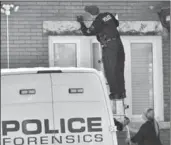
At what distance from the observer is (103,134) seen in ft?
18.3

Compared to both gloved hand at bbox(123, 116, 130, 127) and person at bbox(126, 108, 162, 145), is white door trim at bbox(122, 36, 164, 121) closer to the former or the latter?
gloved hand at bbox(123, 116, 130, 127)

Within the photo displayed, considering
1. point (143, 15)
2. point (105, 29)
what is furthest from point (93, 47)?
point (143, 15)

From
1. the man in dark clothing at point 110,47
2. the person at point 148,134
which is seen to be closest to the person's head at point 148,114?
the person at point 148,134

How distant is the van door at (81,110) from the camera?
5.50 meters

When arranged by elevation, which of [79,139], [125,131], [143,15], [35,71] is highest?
[143,15]

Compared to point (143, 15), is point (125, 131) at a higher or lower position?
lower

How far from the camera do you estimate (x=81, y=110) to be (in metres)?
5.57

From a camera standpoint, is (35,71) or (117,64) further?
(117,64)

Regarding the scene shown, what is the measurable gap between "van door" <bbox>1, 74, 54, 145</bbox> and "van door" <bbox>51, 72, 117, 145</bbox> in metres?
0.09

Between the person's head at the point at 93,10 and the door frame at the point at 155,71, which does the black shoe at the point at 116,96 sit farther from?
the person's head at the point at 93,10

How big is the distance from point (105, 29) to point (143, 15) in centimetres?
79

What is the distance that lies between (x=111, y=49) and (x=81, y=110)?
496 cm

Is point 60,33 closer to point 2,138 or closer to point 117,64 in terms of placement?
point 117,64

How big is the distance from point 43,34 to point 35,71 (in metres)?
4.61
